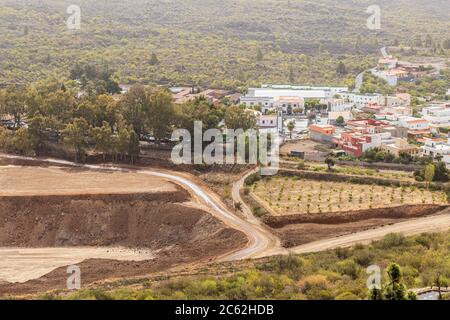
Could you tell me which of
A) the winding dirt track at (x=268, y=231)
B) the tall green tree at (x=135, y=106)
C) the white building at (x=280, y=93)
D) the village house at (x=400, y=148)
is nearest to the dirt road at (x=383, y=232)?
the winding dirt track at (x=268, y=231)

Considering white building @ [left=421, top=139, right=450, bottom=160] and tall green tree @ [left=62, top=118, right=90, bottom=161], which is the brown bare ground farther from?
white building @ [left=421, top=139, right=450, bottom=160]

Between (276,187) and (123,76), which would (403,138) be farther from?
(123,76)

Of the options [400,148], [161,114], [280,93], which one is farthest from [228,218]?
[280,93]

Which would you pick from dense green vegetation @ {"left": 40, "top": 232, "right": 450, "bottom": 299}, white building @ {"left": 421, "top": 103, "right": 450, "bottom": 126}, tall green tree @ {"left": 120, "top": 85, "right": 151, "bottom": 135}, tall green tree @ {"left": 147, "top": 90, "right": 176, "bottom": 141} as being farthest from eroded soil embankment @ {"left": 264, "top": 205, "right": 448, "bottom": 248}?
white building @ {"left": 421, "top": 103, "right": 450, "bottom": 126}

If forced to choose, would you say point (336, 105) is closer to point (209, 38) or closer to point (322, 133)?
point (322, 133)
